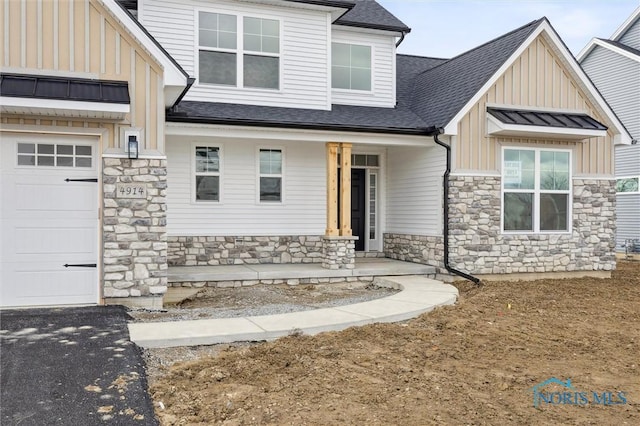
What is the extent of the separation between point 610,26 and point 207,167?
18.3 metres

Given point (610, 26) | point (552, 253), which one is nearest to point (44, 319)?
point (552, 253)

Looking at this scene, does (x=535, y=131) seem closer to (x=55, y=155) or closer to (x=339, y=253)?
(x=339, y=253)

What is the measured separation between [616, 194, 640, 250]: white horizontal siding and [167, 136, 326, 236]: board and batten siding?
11923mm

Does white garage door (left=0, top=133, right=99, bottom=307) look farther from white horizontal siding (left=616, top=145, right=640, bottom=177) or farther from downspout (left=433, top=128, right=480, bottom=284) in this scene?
white horizontal siding (left=616, top=145, right=640, bottom=177)

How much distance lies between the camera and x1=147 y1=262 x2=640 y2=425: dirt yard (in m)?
4.20

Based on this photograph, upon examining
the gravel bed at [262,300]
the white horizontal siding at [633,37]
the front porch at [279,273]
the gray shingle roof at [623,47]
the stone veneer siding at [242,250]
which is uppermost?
the white horizontal siding at [633,37]

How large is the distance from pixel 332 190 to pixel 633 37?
1554 centimetres

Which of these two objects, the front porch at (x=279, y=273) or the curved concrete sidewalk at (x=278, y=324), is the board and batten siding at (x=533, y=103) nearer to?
the front porch at (x=279, y=273)

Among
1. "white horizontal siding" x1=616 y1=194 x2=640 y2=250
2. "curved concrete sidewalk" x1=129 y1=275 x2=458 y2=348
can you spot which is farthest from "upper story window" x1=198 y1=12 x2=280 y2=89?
"white horizontal siding" x1=616 y1=194 x2=640 y2=250

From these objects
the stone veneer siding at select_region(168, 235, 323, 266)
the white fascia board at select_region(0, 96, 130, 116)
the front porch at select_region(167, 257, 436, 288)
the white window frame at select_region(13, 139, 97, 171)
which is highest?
the white fascia board at select_region(0, 96, 130, 116)

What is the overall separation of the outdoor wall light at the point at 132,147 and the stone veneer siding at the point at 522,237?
6132 millimetres

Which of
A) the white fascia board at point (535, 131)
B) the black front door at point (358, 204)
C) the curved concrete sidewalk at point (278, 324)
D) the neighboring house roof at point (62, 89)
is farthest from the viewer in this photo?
the black front door at point (358, 204)

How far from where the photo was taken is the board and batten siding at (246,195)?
36.3 feet

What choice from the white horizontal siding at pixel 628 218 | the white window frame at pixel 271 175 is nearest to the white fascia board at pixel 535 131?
the white window frame at pixel 271 175
